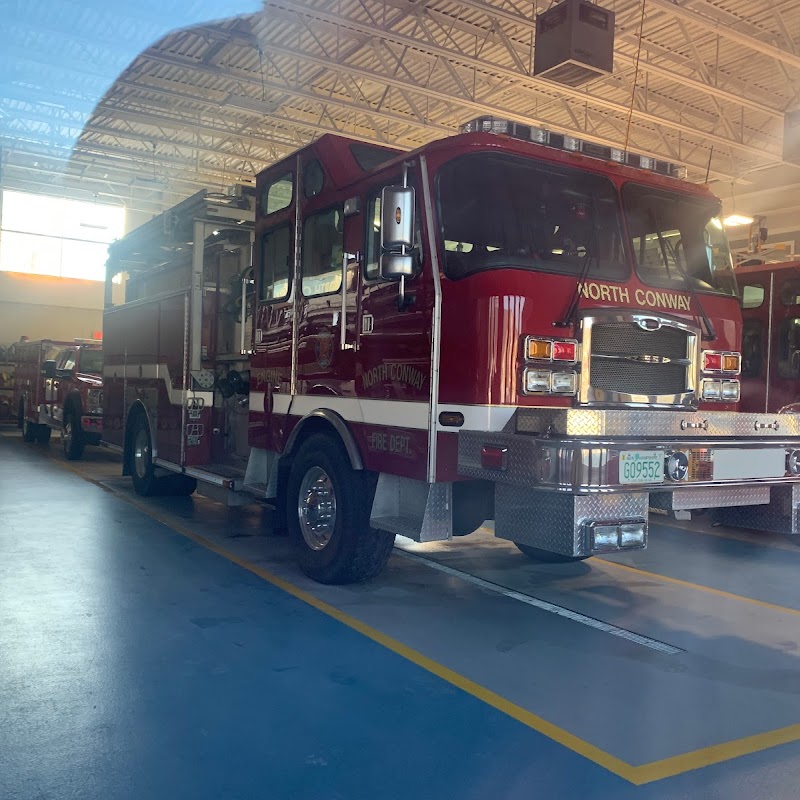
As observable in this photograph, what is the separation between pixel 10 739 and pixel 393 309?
308cm

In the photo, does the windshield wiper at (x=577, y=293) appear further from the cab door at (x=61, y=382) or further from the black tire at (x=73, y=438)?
the cab door at (x=61, y=382)

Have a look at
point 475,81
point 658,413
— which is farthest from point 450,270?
point 475,81

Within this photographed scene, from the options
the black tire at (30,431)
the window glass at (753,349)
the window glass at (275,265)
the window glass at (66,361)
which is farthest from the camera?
the black tire at (30,431)

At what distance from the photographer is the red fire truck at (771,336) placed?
978 centimetres

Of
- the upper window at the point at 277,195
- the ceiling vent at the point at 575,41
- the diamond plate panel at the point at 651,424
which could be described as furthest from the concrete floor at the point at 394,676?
the ceiling vent at the point at 575,41

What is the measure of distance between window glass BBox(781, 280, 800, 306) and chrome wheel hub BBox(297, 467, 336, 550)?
665cm

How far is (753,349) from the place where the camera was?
33.3 ft

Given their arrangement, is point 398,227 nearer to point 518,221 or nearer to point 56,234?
point 518,221

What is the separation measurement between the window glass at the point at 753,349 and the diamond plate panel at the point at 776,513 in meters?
5.45

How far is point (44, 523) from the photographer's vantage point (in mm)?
7953

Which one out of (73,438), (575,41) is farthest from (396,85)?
(73,438)

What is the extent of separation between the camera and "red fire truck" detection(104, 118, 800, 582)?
14.8ft

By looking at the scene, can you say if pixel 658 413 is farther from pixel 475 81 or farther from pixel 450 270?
pixel 475 81

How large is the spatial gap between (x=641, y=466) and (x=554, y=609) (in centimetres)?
145
